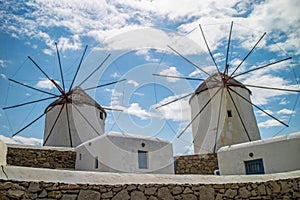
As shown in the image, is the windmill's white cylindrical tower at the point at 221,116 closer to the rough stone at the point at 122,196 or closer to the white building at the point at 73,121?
the white building at the point at 73,121

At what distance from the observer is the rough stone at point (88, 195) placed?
435cm

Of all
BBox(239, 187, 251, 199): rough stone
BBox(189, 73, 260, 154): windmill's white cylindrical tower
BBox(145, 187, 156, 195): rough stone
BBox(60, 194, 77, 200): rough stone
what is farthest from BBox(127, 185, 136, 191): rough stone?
BBox(189, 73, 260, 154): windmill's white cylindrical tower

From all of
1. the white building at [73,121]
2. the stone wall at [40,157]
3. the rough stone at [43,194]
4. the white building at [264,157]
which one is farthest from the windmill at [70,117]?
the rough stone at [43,194]

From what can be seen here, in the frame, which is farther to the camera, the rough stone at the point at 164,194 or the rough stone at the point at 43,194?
the rough stone at the point at 164,194

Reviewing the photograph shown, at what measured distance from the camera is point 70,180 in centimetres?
443

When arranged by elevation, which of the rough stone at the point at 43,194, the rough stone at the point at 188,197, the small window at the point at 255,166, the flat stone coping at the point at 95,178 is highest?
the small window at the point at 255,166

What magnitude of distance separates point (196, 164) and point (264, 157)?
4436 mm

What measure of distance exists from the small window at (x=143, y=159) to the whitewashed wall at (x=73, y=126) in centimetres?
596

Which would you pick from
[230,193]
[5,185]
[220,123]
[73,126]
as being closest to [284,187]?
[230,193]

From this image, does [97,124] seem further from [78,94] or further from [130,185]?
[130,185]

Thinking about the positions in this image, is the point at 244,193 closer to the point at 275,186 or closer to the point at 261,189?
the point at 261,189

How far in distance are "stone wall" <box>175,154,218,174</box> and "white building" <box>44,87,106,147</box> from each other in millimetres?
5941

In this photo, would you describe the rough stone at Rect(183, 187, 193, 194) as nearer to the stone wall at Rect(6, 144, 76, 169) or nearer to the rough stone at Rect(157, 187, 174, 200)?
the rough stone at Rect(157, 187, 174, 200)

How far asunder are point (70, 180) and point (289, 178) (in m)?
5.38
